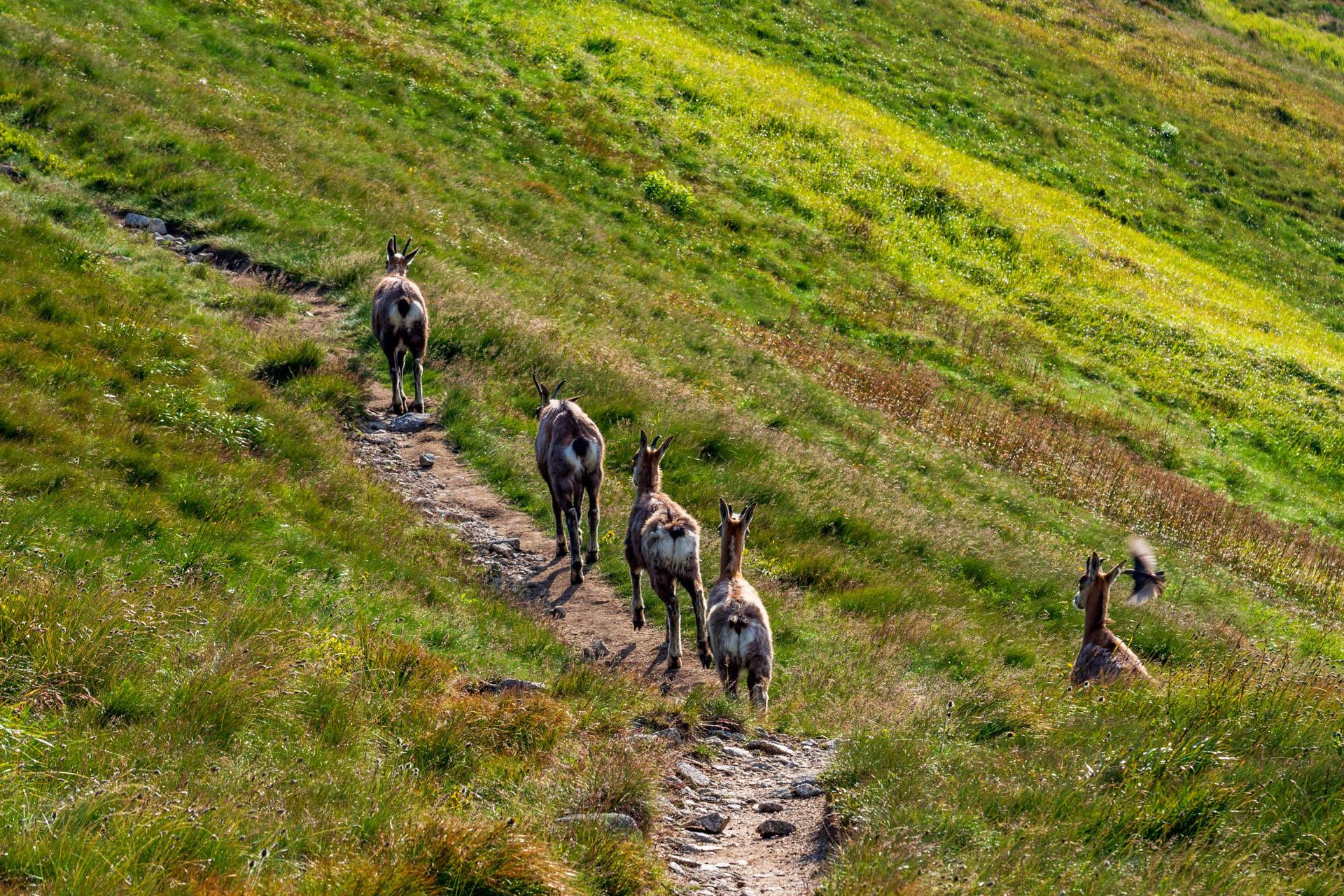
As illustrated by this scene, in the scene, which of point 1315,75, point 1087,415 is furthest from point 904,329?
point 1315,75

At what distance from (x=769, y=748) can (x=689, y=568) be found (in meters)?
2.82

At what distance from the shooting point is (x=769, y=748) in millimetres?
8133

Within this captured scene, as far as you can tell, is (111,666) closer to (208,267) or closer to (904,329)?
(208,267)

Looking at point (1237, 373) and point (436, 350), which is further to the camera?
point (1237, 373)

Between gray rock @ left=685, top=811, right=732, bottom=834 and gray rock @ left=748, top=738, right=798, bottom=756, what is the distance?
1506 mm

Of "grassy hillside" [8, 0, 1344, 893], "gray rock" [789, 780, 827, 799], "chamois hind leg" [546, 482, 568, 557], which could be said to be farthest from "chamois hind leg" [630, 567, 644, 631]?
"gray rock" [789, 780, 827, 799]

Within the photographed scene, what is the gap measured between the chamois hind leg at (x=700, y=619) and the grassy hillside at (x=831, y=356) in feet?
3.21

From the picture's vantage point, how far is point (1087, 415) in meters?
27.7

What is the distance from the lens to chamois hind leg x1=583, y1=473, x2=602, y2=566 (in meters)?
12.2

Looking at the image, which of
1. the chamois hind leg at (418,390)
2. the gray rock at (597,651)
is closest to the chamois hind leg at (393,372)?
the chamois hind leg at (418,390)

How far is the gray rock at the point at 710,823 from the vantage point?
641 cm

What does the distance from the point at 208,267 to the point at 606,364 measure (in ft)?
25.9

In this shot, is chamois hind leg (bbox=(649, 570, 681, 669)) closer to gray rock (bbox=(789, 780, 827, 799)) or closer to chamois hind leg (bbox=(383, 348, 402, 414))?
gray rock (bbox=(789, 780, 827, 799))

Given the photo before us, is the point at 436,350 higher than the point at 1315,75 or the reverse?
the reverse
